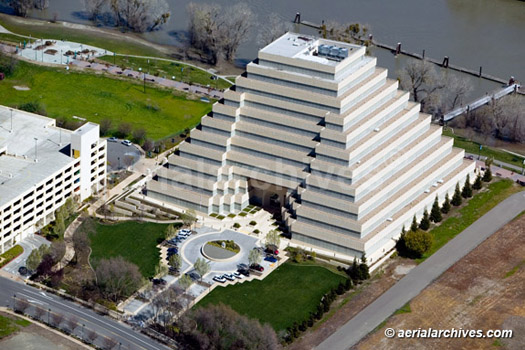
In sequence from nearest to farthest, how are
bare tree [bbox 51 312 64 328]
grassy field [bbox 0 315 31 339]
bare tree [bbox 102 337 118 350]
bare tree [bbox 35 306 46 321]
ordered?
bare tree [bbox 102 337 118 350]
grassy field [bbox 0 315 31 339]
bare tree [bbox 51 312 64 328]
bare tree [bbox 35 306 46 321]

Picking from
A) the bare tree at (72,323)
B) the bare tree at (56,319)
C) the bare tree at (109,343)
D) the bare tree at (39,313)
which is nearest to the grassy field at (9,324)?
the bare tree at (39,313)

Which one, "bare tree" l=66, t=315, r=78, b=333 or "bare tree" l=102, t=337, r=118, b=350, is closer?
"bare tree" l=102, t=337, r=118, b=350

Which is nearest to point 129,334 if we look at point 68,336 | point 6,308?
point 68,336

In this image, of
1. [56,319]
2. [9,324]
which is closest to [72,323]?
[56,319]

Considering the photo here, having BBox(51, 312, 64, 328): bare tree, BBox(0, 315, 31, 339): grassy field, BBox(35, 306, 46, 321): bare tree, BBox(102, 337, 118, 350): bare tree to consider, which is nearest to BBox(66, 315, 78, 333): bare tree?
BBox(51, 312, 64, 328): bare tree

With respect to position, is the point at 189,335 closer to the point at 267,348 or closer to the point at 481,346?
the point at 267,348

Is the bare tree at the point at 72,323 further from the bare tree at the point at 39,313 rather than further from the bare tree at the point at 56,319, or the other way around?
the bare tree at the point at 39,313

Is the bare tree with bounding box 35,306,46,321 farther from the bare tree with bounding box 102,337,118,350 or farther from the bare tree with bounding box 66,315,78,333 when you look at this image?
the bare tree with bounding box 102,337,118,350
